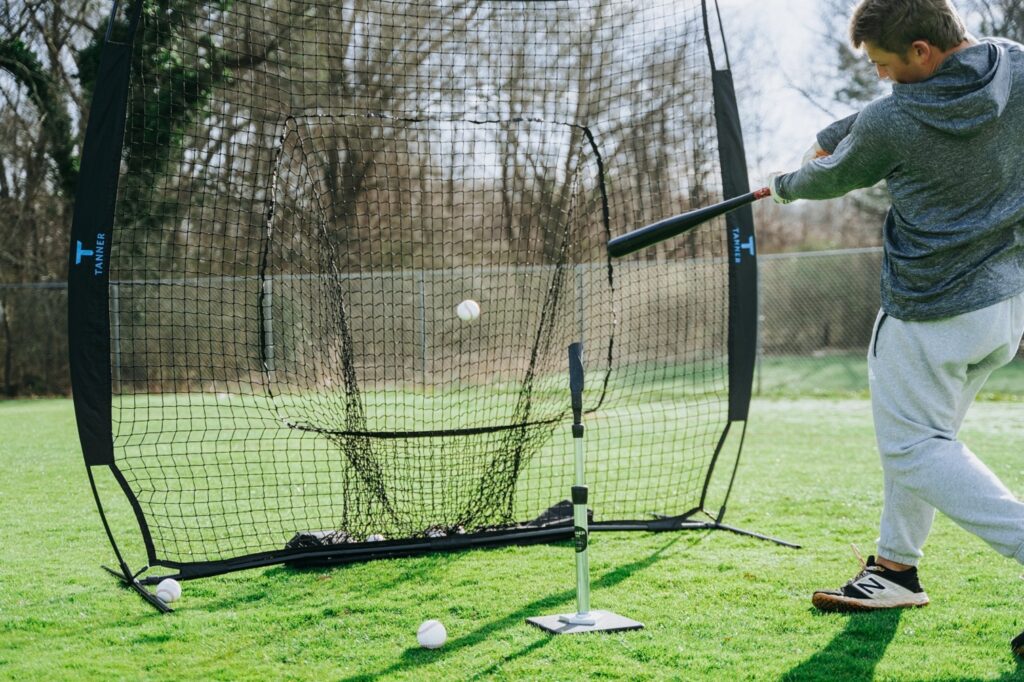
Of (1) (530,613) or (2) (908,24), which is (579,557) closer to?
(1) (530,613)

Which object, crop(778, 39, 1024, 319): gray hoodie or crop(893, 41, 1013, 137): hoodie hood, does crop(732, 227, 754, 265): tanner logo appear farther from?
crop(893, 41, 1013, 137): hoodie hood

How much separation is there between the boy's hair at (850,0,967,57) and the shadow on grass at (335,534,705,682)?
75.1 inches

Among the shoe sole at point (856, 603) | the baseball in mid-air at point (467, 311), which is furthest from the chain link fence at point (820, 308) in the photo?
the shoe sole at point (856, 603)

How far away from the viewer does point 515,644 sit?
2637 mm

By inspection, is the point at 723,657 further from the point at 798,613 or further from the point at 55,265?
the point at 55,265

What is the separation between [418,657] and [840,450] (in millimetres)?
4960

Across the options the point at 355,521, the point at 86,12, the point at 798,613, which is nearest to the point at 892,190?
the point at 798,613

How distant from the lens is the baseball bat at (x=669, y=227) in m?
2.72

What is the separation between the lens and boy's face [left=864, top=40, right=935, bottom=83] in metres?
2.35

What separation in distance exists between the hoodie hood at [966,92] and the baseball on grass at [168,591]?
2798 millimetres

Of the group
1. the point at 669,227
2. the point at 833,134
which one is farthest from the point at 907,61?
the point at 669,227

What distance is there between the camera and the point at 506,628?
2.80m

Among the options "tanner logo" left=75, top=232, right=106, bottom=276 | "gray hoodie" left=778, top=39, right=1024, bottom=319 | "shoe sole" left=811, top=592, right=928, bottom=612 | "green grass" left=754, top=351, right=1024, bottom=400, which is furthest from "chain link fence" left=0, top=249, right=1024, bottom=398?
"tanner logo" left=75, top=232, right=106, bottom=276

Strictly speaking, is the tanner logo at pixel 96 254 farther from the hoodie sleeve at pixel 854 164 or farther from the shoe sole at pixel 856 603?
the shoe sole at pixel 856 603
